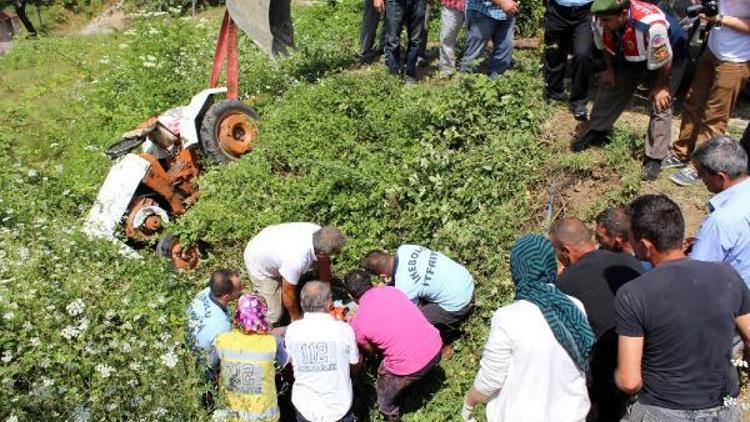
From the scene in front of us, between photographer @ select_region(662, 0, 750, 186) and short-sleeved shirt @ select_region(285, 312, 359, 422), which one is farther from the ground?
photographer @ select_region(662, 0, 750, 186)

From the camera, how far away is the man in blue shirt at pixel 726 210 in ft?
12.1

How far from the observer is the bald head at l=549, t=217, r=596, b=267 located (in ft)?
13.4

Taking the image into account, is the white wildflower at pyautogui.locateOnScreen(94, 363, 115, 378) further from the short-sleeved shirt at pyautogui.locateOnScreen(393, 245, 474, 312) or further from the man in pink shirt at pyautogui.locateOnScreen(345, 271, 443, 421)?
the short-sleeved shirt at pyautogui.locateOnScreen(393, 245, 474, 312)

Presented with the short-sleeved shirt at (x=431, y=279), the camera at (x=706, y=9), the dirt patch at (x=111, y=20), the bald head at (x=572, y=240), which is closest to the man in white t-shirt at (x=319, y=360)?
the short-sleeved shirt at (x=431, y=279)

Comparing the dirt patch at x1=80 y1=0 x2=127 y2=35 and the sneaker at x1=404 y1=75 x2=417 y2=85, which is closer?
the sneaker at x1=404 y1=75 x2=417 y2=85

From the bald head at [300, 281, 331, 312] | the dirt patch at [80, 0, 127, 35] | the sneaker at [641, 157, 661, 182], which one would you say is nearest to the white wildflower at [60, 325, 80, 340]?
the bald head at [300, 281, 331, 312]

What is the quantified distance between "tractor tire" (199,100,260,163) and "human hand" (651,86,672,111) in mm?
4242

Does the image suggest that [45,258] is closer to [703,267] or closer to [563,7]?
[703,267]

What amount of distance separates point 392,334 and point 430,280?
71 centimetres

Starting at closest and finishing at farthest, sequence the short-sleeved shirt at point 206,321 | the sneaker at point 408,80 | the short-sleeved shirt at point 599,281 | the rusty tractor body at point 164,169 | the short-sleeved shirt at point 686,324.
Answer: the short-sleeved shirt at point 686,324 → the short-sleeved shirt at point 599,281 → the short-sleeved shirt at point 206,321 → the rusty tractor body at point 164,169 → the sneaker at point 408,80

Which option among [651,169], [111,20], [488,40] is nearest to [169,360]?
[651,169]

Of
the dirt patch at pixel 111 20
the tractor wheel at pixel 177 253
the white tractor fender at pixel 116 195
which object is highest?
the white tractor fender at pixel 116 195

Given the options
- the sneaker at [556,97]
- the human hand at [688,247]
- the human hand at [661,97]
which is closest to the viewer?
the human hand at [688,247]

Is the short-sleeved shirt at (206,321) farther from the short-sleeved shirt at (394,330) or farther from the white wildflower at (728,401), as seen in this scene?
the white wildflower at (728,401)
